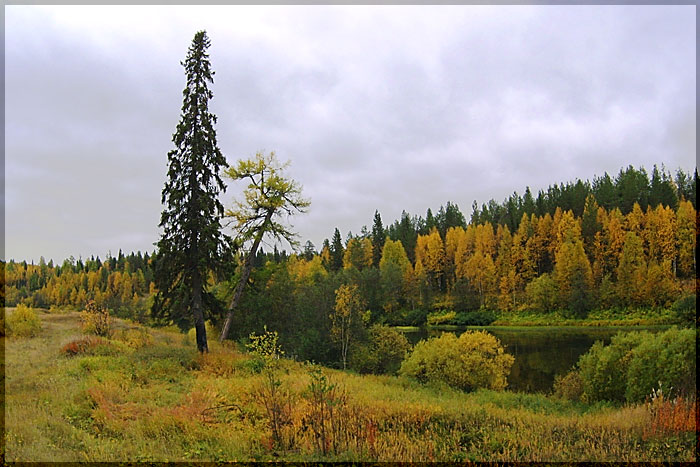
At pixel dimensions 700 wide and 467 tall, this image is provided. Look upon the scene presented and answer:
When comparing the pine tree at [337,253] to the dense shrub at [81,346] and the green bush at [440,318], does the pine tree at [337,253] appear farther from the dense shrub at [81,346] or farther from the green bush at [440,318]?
the dense shrub at [81,346]

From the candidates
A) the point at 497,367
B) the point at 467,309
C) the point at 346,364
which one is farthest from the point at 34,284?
the point at 497,367

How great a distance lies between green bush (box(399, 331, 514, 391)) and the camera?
20047 mm

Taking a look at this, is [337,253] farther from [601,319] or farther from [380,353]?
[380,353]

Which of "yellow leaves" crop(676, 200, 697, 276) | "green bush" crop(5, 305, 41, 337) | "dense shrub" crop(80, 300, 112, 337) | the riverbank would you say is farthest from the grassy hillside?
"yellow leaves" crop(676, 200, 697, 276)

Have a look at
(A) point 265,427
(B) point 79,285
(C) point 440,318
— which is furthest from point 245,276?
(B) point 79,285

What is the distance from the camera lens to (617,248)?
6900cm

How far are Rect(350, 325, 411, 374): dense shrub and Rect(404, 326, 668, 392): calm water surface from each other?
20.1ft

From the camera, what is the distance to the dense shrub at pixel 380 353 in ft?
84.1

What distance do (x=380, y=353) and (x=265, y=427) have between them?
60.0 feet

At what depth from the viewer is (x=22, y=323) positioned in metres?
23.4

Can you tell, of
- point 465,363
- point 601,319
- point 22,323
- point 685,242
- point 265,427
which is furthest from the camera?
point 685,242

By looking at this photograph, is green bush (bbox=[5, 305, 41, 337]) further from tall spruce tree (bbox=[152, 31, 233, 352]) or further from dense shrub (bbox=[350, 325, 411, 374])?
dense shrub (bbox=[350, 325, 411, 374])

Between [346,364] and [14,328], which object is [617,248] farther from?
[14,328]

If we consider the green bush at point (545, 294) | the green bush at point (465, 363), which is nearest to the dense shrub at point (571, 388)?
the green bush at point (465, 363)
